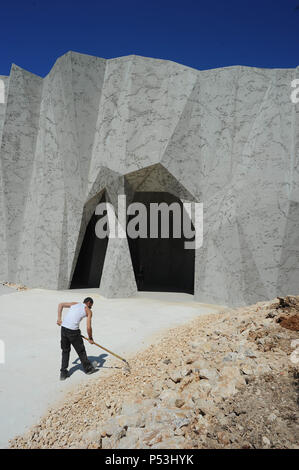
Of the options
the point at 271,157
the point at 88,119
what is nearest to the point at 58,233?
the point at 88,119

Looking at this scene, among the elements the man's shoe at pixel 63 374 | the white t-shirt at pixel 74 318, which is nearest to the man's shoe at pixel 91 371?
the man's shoe at pixel 63 374

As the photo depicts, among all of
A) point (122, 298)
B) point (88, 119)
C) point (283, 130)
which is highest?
point (88, 119)

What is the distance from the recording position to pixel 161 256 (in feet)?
57.5

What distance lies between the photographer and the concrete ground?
12.6 feet

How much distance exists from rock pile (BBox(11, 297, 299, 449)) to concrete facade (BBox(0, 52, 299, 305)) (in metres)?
6.23

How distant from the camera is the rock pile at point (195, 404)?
2.60 meters

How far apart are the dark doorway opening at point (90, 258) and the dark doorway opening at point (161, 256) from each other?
1.84m

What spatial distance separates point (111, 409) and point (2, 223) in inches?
515

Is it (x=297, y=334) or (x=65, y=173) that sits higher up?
(x=65, y=173)

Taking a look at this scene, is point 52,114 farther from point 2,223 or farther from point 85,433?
point 85,433

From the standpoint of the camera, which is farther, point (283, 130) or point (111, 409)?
point (283, 130)

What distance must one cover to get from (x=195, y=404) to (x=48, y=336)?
168 inches

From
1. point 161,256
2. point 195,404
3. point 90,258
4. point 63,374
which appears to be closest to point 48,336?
point 63,374
